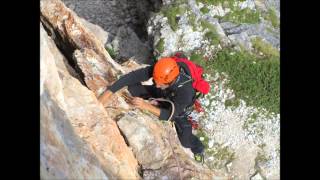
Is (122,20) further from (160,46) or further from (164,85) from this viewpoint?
(164,85)

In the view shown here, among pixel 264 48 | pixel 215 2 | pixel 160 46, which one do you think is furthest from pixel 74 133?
pixel 215 2

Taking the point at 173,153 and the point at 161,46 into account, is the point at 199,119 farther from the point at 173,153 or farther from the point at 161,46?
the point at 173,153

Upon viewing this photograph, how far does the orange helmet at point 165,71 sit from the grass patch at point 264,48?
872 cm

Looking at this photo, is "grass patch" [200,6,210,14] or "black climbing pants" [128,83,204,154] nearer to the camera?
"black climbing pants" [128,83,204,154]

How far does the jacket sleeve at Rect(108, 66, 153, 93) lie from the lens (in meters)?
8.73

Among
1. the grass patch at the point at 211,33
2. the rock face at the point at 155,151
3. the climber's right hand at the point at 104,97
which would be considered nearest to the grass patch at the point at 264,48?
the grass patch at the point at 211,33

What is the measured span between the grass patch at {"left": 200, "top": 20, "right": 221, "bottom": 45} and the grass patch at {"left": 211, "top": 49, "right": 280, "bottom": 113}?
1.68ft

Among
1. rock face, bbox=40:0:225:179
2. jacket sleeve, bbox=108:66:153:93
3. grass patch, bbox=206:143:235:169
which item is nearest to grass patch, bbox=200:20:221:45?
grass patch, bbox=206:143:235:169

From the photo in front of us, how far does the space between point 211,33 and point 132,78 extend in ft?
27.9

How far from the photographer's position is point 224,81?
15.9 meters

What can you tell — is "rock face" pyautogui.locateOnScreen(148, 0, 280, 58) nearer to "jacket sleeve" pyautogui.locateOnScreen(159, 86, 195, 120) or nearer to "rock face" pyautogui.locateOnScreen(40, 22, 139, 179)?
"jacket sleeve" pyautogui.locateOnScreen(159, 86, 195, 120)

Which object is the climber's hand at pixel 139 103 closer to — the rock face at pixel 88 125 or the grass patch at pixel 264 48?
the rock face at pixel 88 125

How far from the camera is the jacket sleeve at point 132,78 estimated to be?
873cm

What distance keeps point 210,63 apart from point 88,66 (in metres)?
7.15
